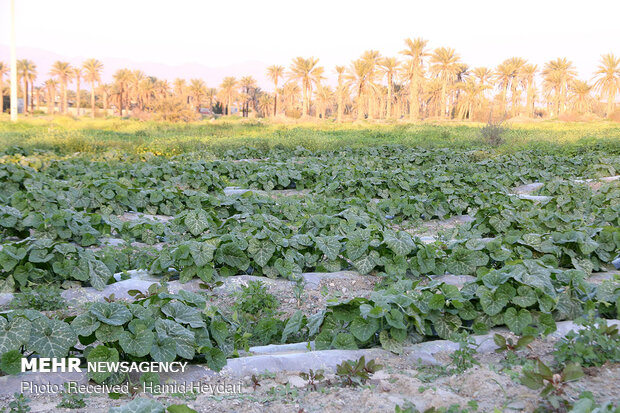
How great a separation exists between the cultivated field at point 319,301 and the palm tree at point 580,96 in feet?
202

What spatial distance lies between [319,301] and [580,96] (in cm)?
7039

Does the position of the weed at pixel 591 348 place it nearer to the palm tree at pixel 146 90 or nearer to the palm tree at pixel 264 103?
the palm tree at pixel 146 90

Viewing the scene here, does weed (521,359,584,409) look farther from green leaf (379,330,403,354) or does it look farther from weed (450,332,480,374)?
green leaf (379,330,403,354)

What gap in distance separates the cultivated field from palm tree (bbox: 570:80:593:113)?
6156cm

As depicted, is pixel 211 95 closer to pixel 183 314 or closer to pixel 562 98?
pixel 562 98

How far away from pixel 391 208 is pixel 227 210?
250 cm

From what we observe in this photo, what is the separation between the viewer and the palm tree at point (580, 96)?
62.0 m

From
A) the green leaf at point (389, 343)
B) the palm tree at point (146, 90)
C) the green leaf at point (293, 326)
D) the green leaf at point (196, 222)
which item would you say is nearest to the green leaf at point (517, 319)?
the green leaf at point (389, 343)

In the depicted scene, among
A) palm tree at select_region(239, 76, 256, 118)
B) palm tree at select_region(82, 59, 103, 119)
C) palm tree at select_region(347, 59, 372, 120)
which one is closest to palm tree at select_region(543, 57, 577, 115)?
palm tree at select_region(347, 59, 372, 120)

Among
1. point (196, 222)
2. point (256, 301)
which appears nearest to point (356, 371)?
point (256, 301)

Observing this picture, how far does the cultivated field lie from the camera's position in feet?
8.85

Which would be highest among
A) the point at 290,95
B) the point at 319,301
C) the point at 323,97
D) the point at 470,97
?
the point at 290,95

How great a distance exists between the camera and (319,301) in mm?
4445

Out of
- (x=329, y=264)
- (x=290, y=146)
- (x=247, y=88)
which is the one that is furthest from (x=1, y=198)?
(x=247, y=88)
